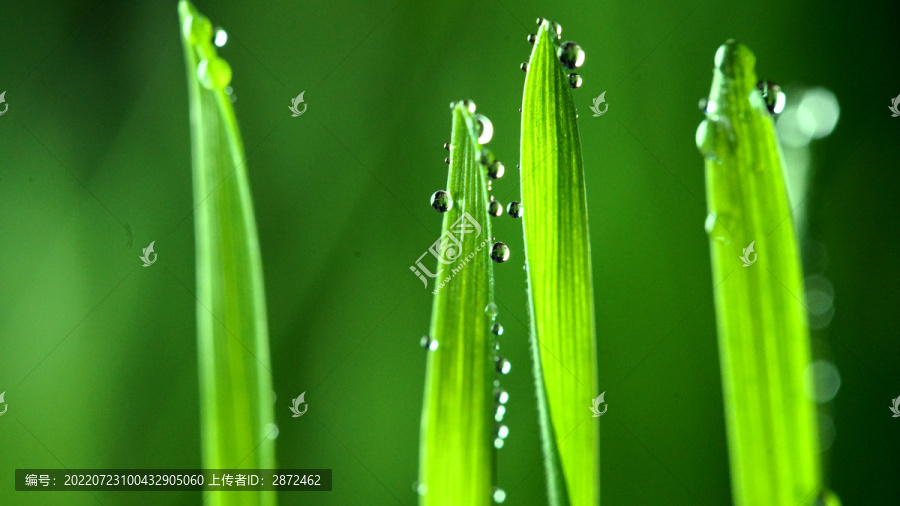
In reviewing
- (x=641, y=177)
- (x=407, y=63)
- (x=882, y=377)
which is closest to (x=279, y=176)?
(x=407, y=63)

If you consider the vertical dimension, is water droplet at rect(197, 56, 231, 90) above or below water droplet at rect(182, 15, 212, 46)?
below

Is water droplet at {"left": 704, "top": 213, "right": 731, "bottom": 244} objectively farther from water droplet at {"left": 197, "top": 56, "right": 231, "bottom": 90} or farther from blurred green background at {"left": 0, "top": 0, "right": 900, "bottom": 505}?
blurred green background at {"left": 0, "top": 0, "right": 900, "bottom": 505}

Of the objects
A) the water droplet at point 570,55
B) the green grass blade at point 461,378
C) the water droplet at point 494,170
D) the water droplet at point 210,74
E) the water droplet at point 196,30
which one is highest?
the water droplet at point 570,55

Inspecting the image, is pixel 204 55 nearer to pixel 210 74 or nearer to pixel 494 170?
pixel 210 74

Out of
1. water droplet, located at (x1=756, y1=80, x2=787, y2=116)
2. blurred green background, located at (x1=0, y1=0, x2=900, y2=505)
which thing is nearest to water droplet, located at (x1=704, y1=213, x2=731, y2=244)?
water droplet, located at (x1=756, y1=80, x2=787, y2=116)

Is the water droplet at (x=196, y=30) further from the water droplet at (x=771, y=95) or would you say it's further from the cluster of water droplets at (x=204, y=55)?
the water droplet at (x=771, y=95)

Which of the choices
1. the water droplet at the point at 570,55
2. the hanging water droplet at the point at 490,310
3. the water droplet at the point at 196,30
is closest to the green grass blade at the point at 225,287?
the water droplet at the point at 196,30

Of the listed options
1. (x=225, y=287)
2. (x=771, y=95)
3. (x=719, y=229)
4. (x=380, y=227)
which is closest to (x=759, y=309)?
(x=719, y=229)
